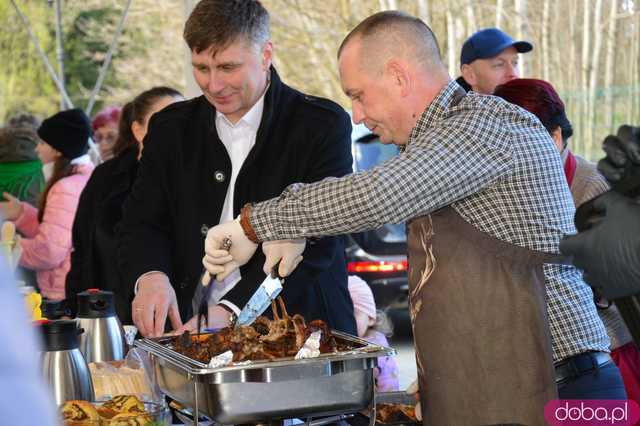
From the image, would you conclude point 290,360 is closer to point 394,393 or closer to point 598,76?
point 394,393

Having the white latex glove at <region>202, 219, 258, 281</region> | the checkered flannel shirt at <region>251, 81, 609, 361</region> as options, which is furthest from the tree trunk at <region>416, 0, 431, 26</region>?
the white latex glove at <region>202, 219, 258, 281</region>

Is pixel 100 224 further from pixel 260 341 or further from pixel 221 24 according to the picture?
pixel 260 341

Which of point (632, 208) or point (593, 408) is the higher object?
point (632, 208)

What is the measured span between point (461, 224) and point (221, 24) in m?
0.96

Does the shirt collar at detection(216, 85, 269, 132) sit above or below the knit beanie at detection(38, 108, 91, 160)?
below

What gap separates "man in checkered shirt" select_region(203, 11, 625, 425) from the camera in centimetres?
186

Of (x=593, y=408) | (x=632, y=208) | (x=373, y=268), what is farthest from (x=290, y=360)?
(x=373, y=268)

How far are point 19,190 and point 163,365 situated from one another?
3924 millimetres

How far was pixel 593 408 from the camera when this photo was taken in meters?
2.02

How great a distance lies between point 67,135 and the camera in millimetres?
4918

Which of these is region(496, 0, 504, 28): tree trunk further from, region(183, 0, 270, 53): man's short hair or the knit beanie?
region(183, 0, 270, 53): man's short hair

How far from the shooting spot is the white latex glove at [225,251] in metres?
1.99

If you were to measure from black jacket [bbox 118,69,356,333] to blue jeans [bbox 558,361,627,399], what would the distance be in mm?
755

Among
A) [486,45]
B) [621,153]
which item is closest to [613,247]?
[621,153]
